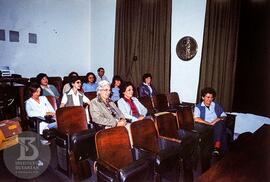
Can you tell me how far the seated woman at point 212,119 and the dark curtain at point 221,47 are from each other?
4.70 ft

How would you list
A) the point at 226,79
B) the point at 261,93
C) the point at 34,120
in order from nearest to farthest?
the point at 34,120 → the point at 261,93 → the point at 226,79

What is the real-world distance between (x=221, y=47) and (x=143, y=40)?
2.24 m

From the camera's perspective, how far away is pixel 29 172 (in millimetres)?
3281

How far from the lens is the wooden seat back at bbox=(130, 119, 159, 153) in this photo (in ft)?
8.78

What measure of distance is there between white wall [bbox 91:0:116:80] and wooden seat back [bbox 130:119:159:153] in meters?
5.19

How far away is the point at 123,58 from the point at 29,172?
Result: 4584 millimetres

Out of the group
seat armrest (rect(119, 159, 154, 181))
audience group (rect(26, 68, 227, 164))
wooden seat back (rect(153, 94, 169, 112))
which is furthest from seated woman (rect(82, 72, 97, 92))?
seat armrest (rect(119, 159, 154, 181))

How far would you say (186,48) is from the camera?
599 centimetres

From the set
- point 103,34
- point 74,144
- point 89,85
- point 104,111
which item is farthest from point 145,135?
point 103,34

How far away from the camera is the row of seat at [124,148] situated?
2.21m

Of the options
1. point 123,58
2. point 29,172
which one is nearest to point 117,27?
point 123,58

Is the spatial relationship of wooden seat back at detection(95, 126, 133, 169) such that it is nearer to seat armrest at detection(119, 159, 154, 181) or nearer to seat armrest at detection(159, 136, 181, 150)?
seat armrest at detection(119, 159, 154, 181)

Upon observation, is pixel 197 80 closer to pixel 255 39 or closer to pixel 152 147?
pixel 255 39

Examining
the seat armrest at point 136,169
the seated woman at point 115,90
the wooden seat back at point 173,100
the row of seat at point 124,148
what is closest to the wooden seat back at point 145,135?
the row of seat at point 124,148
